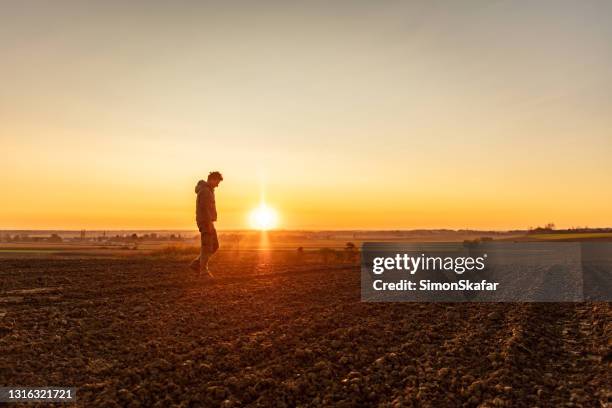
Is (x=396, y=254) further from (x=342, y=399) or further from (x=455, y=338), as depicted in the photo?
(x=342, y=399)

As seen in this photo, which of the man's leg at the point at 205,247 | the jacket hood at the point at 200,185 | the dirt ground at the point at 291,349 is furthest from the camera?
the jacket hood at the point at 200,185

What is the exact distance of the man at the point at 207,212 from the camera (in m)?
13.6

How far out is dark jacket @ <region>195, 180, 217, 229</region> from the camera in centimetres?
1364

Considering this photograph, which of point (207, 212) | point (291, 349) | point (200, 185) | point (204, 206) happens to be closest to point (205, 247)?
point (207, 212)

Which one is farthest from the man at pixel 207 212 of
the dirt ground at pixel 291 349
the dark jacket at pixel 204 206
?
the dirt ground at pixel 291 349

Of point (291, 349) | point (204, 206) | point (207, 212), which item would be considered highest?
point (204, 206)

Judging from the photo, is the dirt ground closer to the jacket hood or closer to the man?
the man

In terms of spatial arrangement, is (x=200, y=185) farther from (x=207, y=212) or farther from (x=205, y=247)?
(x=205, y=247)

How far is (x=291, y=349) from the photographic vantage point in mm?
7273

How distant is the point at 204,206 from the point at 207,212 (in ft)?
0.59

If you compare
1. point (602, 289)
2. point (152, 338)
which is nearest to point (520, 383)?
point (152, 338)

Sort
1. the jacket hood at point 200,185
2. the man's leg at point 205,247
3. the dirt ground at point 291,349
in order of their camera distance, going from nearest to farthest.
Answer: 1. the dirt ground at point 291,349
2. the man's leg at point 205,247
3. the jacket hood at point 200,185

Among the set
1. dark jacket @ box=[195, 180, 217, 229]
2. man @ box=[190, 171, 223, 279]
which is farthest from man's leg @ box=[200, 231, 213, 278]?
dark jacket @ box=[195, 180, 217, 229]

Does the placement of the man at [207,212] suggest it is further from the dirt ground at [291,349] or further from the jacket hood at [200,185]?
the dirt ground at [291,349]
